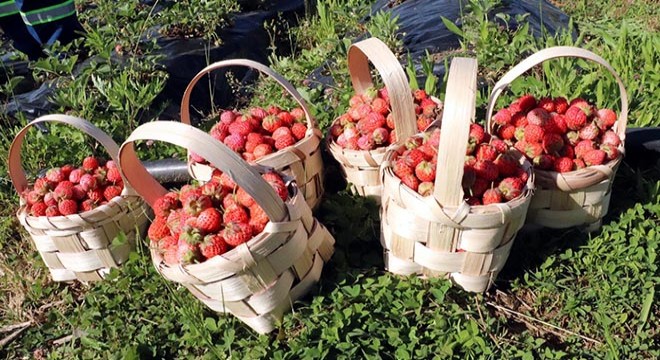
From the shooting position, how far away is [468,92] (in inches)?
58.1

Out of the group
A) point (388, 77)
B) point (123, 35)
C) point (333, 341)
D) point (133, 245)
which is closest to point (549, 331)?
point (333, 341)

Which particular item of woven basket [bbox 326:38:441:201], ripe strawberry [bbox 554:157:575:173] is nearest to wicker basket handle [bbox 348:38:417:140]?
woven basket [bbox 326:38:441:201]

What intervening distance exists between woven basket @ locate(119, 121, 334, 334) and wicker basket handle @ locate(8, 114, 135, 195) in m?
0.16

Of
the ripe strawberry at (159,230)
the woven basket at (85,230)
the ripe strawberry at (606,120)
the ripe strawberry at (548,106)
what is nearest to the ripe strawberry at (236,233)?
the ripe strawberry at (159,230)

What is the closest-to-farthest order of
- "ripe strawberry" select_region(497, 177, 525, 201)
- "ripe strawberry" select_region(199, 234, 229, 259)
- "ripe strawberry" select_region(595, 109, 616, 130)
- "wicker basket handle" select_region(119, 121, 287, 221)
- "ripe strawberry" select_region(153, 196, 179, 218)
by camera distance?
"wicker basket handle" select_region(119, 121, 287, 221) → "ripe strawberry" select_region(199, 234, 229, 259) → "ripe strawberry" select_region(497, 177, 525, 201) → "ripe strawberry" select_region(153, 196, 179, 218) → "ripe strawberry" select_region(595, 109, 616, 130)

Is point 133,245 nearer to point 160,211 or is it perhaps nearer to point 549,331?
point 160,211

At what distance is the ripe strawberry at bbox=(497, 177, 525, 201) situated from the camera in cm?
170

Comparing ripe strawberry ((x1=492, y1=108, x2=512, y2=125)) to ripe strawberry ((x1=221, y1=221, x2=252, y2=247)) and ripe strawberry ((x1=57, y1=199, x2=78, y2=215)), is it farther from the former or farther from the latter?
ripe strawberry ((x1=57, y1=199, x2=78, y2=215))

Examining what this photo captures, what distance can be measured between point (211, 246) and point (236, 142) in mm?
615

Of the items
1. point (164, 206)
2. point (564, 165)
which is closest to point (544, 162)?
point (564, 165)

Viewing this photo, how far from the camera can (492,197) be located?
167 cm

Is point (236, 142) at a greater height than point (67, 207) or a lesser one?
greater

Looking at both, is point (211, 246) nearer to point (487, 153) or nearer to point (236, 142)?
point (236, 142)

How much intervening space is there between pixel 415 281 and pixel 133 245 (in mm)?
1162
